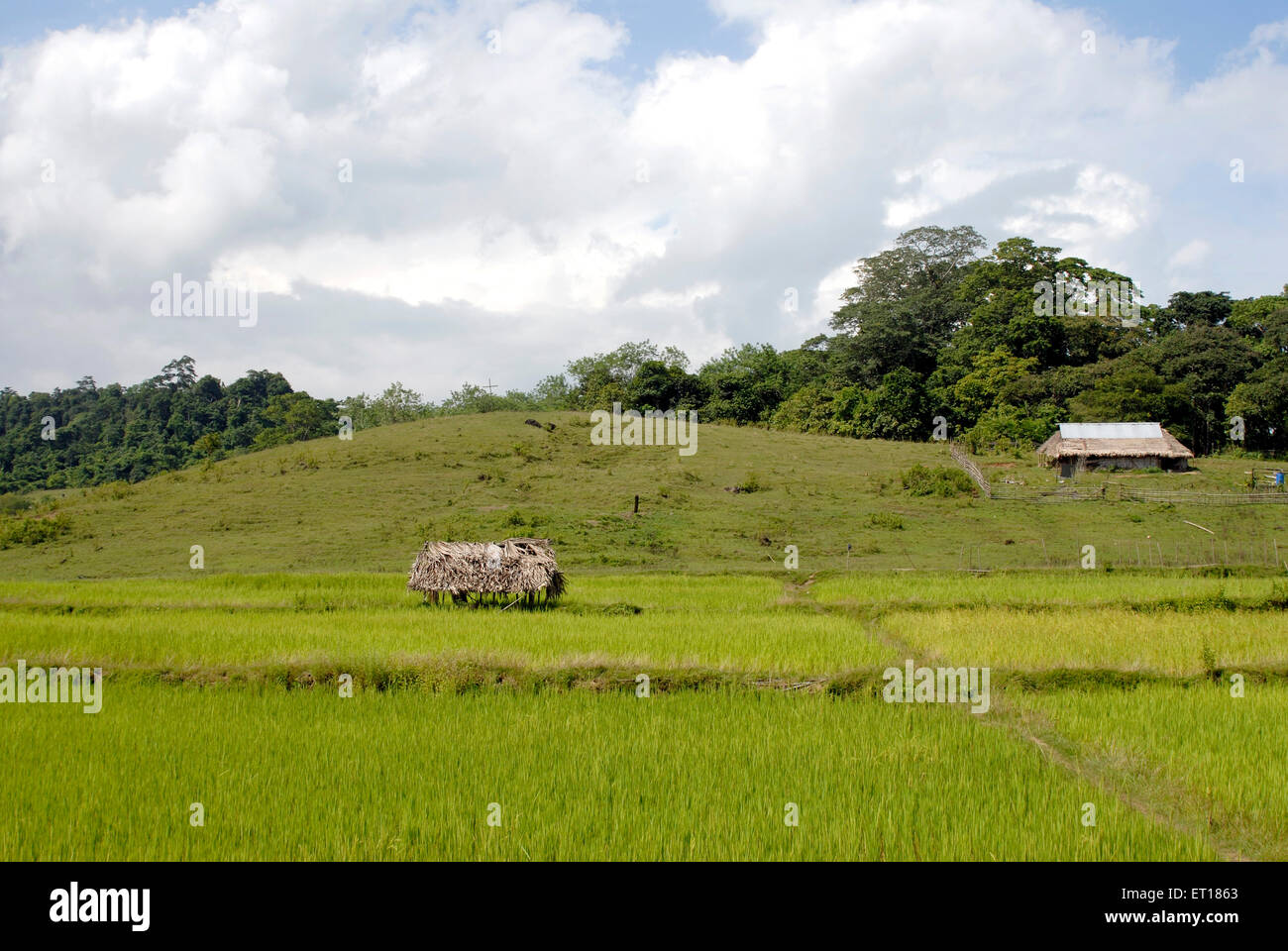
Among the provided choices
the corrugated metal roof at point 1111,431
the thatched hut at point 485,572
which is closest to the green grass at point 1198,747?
the thatched hut at point 485,572

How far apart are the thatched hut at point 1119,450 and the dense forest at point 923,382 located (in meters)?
6.11

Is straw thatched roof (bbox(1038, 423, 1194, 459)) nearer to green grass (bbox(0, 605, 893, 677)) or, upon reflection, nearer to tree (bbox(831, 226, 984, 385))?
tree (bbox(831, 226, 984, 385))

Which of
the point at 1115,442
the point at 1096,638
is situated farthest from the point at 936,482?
the point at 1096,638

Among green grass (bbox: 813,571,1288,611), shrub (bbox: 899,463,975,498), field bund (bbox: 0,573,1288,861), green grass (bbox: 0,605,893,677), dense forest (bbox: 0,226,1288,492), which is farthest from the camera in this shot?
dense forest (bbox: 0,226,1288,492)

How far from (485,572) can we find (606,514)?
1949cm

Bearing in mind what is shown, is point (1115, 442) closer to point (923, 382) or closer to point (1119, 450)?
point (1119, 450)

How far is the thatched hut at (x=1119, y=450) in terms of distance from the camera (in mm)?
45719

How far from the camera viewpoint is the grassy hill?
104 feet

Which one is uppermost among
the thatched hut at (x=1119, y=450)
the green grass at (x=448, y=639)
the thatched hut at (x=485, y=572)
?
the thatched hut at (x=1119, y=450)

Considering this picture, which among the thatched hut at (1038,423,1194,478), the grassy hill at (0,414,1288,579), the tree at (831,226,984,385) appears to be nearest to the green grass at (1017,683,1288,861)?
the grassy hill at (0,414,1288,579)

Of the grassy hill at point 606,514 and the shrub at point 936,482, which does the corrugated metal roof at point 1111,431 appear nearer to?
the grassy hill at point 606,514
